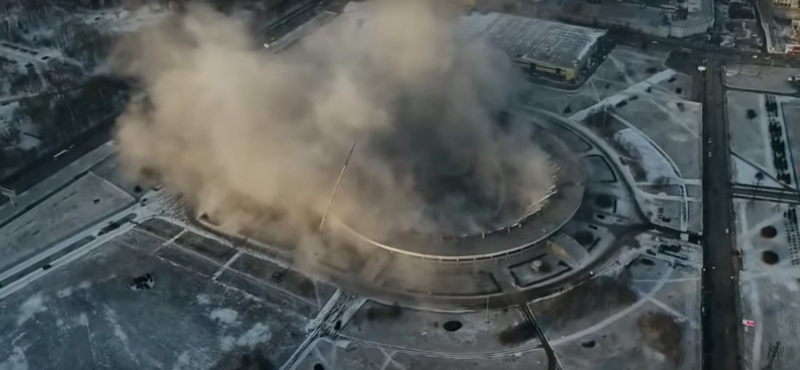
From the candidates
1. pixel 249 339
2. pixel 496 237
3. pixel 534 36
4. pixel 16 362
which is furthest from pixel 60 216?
pixel 534 36

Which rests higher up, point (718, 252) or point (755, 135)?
point (755, 135)

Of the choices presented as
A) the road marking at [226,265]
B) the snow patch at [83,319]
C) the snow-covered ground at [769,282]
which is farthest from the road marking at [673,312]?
the snow patch at [83,319]

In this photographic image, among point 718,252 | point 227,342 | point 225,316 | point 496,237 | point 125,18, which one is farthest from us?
point 125,18

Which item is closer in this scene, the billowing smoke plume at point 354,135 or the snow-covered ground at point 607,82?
the billowing smoke plume at point 354,135

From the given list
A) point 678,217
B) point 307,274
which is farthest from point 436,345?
point 678,217

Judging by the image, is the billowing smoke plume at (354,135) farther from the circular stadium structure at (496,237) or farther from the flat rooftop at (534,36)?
the flat rooftop at (534,36)

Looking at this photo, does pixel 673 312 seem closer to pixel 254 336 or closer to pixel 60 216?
pixel 254 336

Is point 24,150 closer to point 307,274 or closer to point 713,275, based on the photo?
point 307,274
